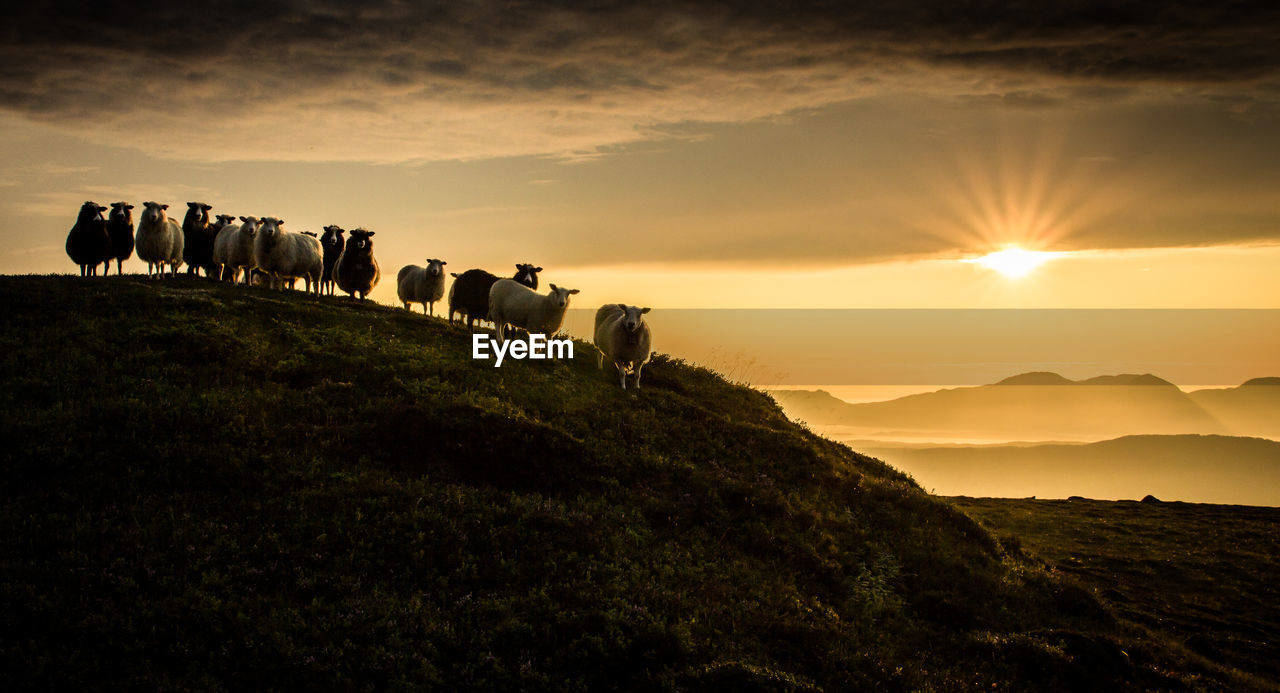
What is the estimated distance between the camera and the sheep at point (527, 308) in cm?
2923

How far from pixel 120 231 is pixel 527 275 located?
54.1 ft

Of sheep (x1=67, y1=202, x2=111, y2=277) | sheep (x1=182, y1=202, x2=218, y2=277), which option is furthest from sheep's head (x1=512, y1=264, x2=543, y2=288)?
sheep (x1=67, y1=202, x2=111, y2=277)

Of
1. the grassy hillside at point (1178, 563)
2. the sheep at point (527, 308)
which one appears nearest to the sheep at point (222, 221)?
the sheep at point (527, 308)

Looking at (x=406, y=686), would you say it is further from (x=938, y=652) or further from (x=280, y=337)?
(x=280, y=337)

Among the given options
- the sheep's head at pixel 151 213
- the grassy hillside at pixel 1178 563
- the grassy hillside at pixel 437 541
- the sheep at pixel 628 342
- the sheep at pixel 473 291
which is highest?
the sheep's head at pixel 151 213

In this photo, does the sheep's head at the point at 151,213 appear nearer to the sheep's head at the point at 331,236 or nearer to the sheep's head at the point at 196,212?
the sheep's head at the point at 196,212

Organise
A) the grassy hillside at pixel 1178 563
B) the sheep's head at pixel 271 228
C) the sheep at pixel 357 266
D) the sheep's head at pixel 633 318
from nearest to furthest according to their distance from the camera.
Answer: the grassy hillside at pixel 1178 563, the sheep's head at pixel 633 318, the sheep's head at pixel 271 228, the sheep at pixel 357 266

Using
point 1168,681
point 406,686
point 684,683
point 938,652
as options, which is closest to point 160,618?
point 406,686

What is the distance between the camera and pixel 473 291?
34469 mm

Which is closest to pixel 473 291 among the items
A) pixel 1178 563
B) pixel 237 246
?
pixel 237 246

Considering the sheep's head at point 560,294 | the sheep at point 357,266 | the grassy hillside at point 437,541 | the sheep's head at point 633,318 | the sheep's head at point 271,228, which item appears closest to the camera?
the grassy hillside at point 437,541

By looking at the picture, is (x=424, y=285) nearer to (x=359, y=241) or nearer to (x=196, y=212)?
(x=359, y=241)

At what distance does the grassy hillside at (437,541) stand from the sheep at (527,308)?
18.0 feet

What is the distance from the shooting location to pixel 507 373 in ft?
79.4
